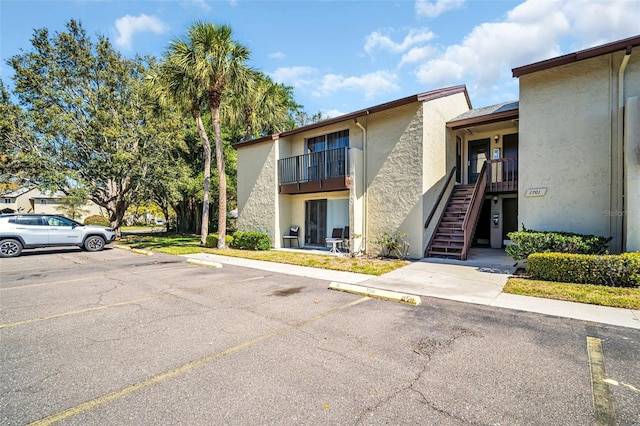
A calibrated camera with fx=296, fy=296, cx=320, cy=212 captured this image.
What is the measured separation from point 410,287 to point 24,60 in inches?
930

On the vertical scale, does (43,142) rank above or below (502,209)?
above

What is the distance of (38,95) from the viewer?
1686cm

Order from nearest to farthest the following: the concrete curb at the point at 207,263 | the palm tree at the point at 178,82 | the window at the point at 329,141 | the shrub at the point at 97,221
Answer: the concrete curb at the point at 207,263 → the palm tree at the point at 178,82 → the window at the point at 329,141 → the shrub at the point at 97,221

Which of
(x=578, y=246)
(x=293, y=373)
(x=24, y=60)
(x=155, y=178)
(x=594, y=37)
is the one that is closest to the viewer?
(x=293, y=373)

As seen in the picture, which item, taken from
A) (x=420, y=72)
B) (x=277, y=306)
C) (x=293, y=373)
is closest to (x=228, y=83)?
(x=420, y=72)

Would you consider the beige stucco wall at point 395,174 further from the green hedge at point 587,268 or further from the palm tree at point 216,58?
the palm tree at point 216,58

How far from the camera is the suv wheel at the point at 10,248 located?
1191 centimetres

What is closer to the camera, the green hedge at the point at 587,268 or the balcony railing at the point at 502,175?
the green hedge at the point at 587,268

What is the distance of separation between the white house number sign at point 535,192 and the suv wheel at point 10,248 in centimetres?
1918

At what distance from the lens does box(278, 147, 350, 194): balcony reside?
12.4 m

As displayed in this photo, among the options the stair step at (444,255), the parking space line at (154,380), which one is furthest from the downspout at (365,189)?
the parking space line at (154,380)

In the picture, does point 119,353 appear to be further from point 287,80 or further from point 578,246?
point 287,80

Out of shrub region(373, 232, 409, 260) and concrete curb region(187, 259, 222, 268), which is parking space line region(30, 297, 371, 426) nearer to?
concrete curb region(187, 259, 222, 268)

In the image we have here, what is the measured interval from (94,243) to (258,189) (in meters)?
8.12
